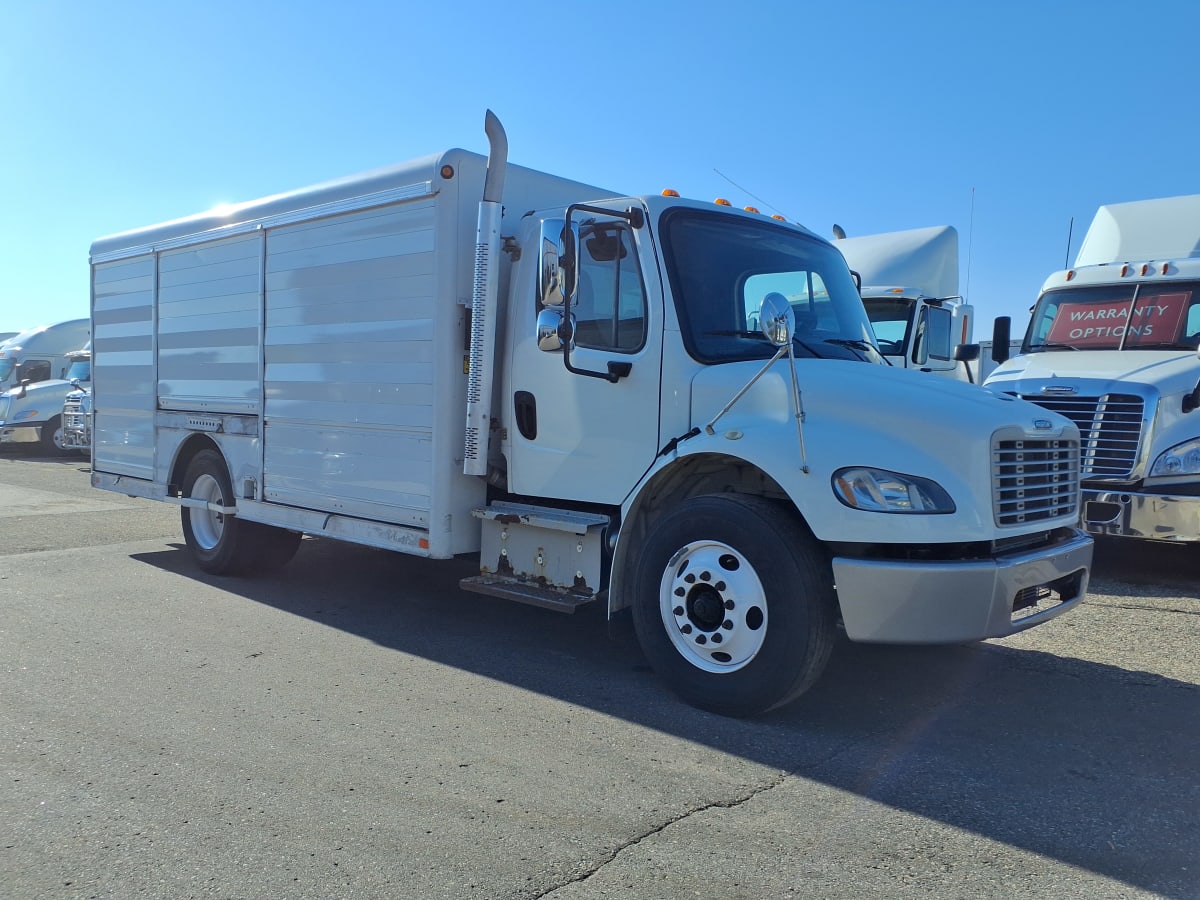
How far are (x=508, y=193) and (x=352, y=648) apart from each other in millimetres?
2930

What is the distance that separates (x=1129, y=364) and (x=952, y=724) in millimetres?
4946

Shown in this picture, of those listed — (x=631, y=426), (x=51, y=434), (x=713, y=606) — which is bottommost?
(x=713, y=606)

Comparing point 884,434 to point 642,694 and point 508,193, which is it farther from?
point 508,193

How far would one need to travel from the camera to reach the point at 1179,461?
23.9 feet

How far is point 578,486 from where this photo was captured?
5371 millimetres

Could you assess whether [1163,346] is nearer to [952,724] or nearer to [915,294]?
[915,294]

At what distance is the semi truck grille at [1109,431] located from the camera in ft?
24.6

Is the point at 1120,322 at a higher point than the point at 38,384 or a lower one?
higher

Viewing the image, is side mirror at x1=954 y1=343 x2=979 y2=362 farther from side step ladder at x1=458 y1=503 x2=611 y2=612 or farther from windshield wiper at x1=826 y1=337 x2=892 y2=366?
side step ladder at x1=458 y1=503 x2=611 y2=612

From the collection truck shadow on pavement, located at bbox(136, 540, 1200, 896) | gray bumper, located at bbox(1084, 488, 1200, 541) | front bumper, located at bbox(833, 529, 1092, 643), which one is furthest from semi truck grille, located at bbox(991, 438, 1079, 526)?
gray bumper, located at bbox(1084, 488, 1200, 541)

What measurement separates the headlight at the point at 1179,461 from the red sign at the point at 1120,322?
1.49 meters

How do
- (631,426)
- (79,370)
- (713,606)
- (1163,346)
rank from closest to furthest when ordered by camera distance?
(713,606) < (631,426) < (1163,346) < (79,370)

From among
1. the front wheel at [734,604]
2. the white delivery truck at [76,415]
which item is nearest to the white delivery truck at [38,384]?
the white delivery truck at [76,415]

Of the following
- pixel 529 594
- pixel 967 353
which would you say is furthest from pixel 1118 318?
pixel 529 594
